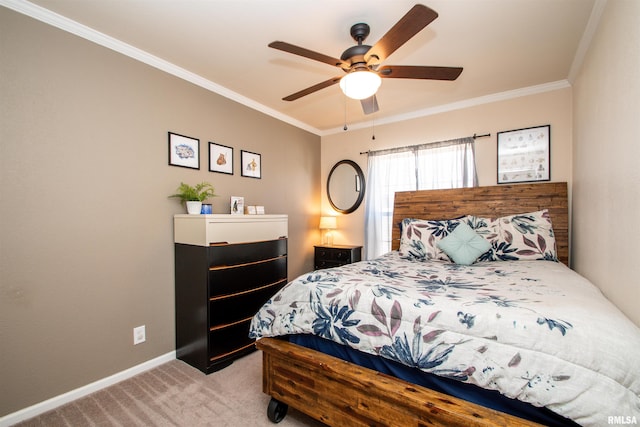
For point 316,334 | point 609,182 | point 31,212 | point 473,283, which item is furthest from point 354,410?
point 31,212

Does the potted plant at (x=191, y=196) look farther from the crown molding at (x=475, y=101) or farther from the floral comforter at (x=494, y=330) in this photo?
the crown molding at (x=475, y=101)

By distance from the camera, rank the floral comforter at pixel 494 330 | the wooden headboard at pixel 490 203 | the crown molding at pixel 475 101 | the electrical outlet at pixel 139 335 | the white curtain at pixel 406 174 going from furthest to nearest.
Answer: the white curtain at pixel 406 174, the crown molding at pixel 475 101, the wooden headboard at pixel 490 203, the electrical outlet at pixel 139 335, the floral comforter at pixel 494 330

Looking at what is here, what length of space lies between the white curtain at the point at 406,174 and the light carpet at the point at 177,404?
2.42 metres

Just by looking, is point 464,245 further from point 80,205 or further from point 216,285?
point 80,205

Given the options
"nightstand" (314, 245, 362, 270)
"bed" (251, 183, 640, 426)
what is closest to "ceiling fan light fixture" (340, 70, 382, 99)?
"bed" (251, 183, 640, 426)

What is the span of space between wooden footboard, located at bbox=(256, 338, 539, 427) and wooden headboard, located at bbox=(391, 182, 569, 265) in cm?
234

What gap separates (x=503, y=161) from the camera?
10.5ft

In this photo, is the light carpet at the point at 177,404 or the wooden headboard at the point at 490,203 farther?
the wooden headboard at the point at 490,203

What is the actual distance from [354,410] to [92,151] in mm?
2478

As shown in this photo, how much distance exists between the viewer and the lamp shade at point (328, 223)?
422cm

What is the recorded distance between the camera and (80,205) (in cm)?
200

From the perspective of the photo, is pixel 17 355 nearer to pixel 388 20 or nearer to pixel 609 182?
pixel 388 20

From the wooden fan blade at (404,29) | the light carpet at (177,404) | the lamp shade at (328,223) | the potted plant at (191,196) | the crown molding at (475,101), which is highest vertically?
the crown molding at (475,101)

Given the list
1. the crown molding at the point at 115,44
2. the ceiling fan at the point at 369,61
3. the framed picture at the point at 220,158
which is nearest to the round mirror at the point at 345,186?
the crown molding at the point at 115,44
